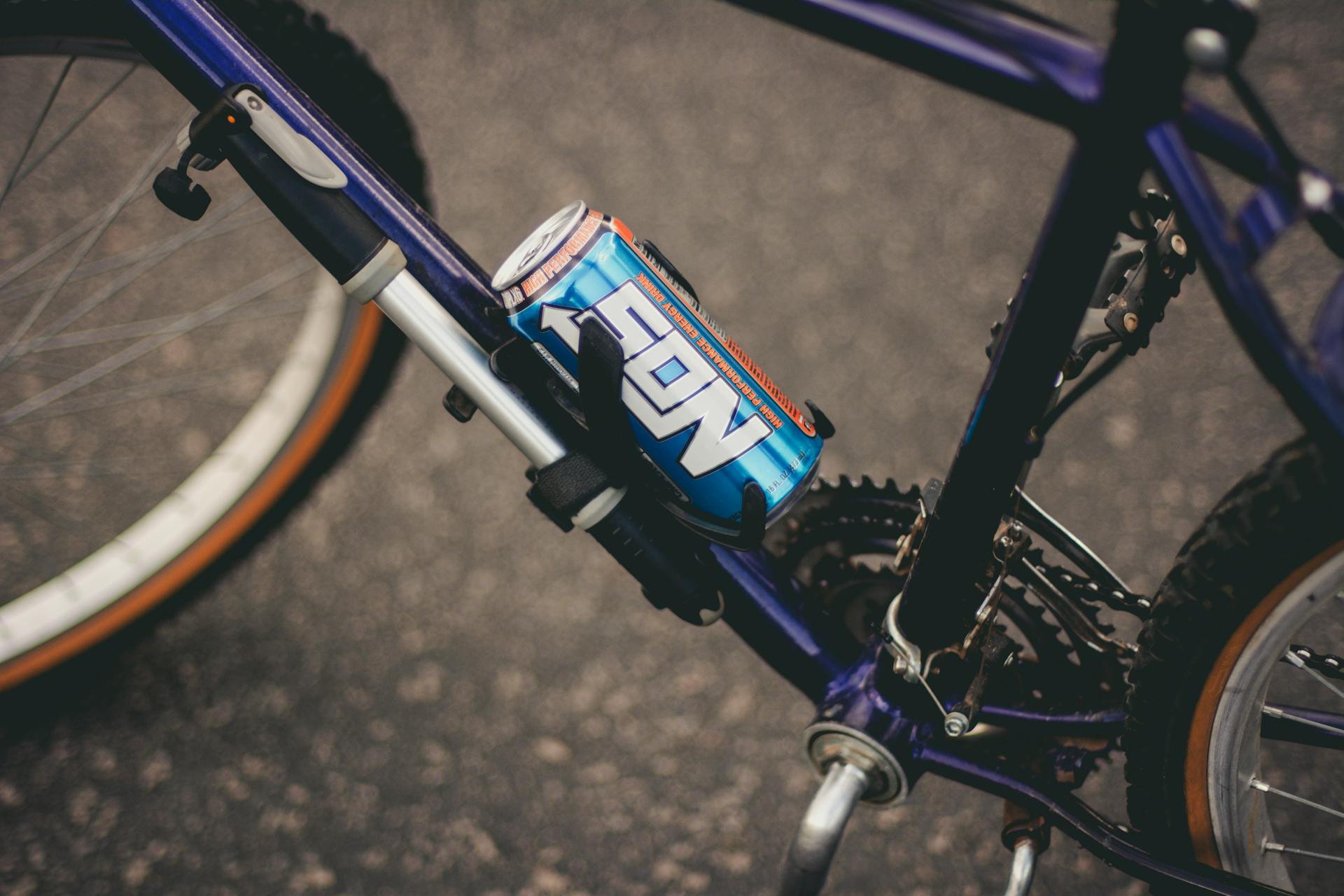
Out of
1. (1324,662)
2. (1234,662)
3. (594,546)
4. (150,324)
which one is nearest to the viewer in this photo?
(1234,662)

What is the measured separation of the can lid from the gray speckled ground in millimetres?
880

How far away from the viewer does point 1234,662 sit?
810mm

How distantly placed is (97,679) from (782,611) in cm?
122

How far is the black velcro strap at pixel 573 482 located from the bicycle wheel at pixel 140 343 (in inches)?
19.8

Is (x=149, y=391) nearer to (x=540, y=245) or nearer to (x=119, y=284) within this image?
(x=119, y=284)

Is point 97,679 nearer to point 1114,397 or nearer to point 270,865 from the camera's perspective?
point 270,865

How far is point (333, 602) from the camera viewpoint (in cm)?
164

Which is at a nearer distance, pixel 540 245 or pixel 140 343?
pixel 540 245

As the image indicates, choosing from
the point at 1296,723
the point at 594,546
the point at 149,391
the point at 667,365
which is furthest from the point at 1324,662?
the point at 149,391

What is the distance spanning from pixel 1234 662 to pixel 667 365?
558 mm

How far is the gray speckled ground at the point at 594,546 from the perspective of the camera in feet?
4.68

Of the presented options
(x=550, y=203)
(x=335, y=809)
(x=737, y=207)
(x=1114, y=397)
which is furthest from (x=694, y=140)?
(x=335, y=809)

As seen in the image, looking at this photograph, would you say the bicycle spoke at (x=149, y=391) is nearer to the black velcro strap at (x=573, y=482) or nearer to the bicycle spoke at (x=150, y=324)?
the bicycle spoke at (x=150, y=324)

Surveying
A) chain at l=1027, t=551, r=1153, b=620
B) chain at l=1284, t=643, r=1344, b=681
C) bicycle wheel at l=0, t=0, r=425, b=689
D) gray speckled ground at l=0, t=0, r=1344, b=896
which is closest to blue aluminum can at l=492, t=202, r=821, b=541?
chain at l=1027, t=551, r=1153, b=620
